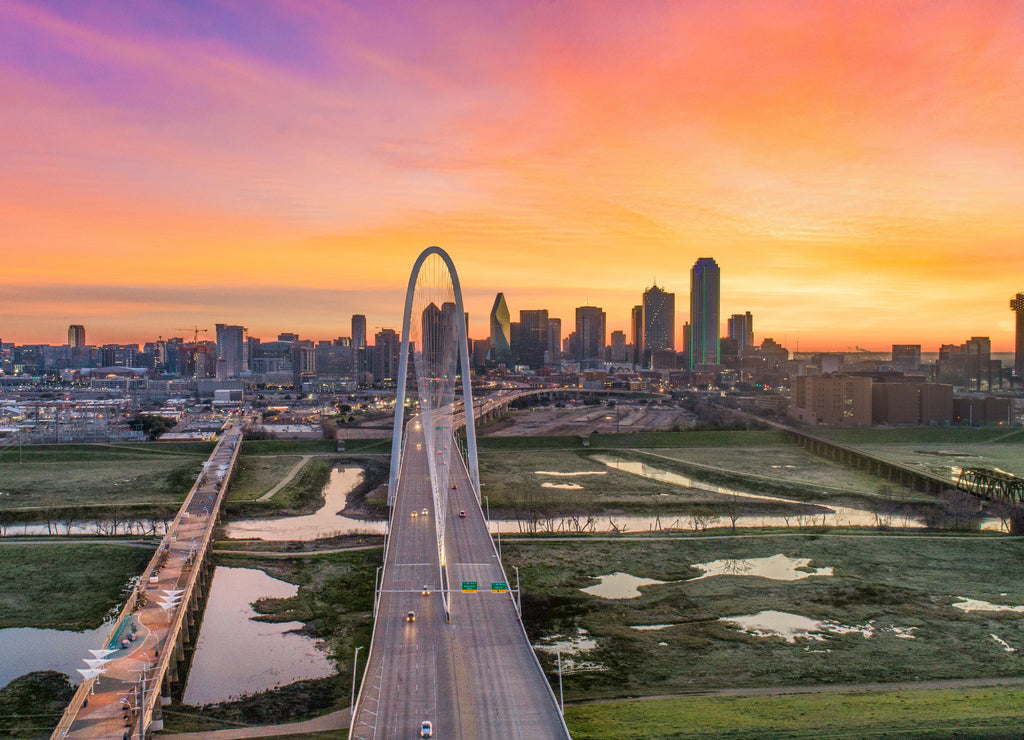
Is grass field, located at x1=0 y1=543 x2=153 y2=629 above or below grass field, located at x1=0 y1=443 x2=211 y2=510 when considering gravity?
below

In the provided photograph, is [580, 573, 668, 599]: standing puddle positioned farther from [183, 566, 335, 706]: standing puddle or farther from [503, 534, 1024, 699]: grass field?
[183, 566, 335, 706]: standing puddle

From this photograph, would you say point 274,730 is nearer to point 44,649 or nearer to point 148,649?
point 148,649

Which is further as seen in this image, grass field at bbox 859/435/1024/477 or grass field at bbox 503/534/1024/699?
grass field at bbox 859/435/1024/477

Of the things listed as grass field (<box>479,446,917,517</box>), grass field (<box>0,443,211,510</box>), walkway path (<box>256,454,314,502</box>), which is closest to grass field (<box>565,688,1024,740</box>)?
grass field (<box>479,446,917,517</box>)

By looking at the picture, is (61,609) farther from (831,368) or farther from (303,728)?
(831,368)

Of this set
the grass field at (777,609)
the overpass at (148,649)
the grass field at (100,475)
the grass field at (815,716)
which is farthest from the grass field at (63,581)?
the grass field at (815,716)

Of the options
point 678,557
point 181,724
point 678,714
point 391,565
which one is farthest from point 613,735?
point 678,557
